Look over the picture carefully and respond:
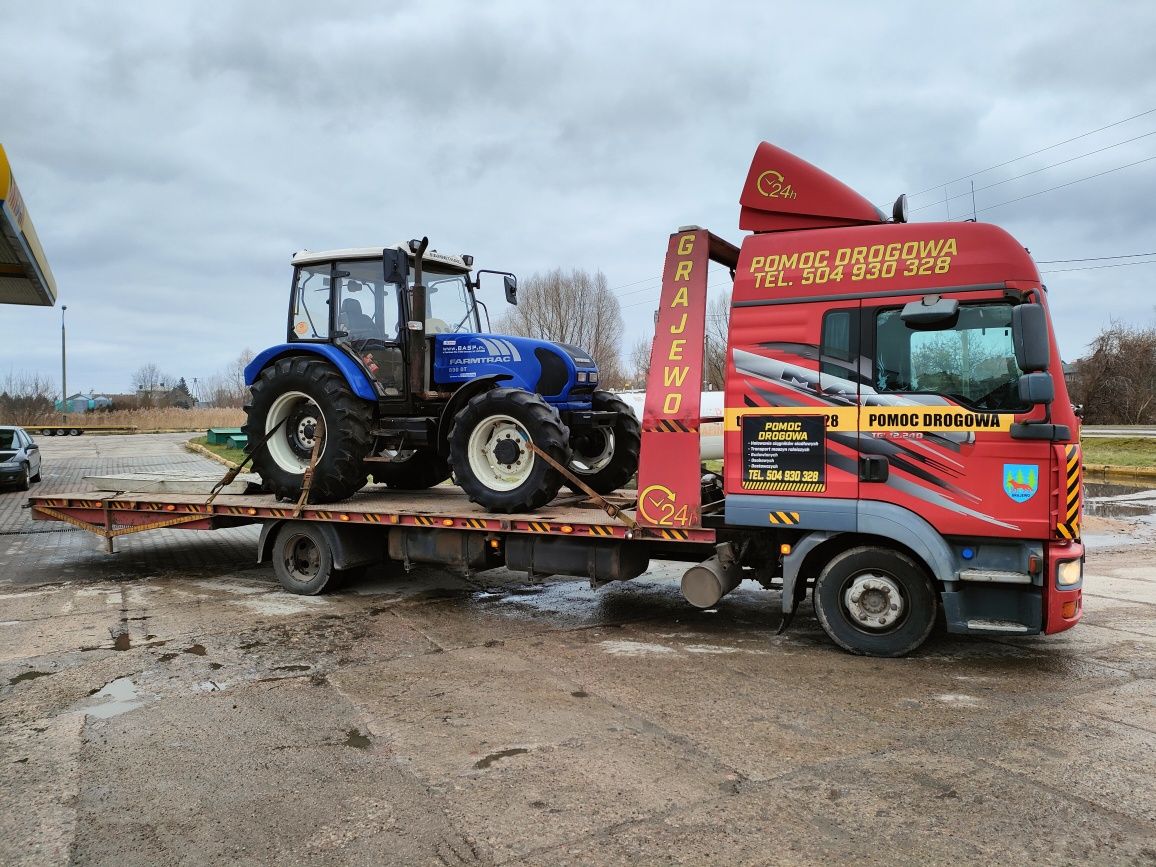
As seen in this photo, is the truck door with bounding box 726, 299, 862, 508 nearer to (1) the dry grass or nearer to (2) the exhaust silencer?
(2) the exhaust silencer

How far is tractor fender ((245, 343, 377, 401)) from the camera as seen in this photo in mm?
8422

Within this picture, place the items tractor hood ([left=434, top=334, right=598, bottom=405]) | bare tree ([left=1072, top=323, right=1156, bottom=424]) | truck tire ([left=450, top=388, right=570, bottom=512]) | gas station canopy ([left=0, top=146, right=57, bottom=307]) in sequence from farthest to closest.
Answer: bare tree ([left=1072, top=323, right=1156, bottom=424]) < gas station canopy ([left=0, top=146, right=57, bottom=307]) < tractor hood ([left=434, top=334, right=598, bottom=405]) < truck tire ([left=450, top=388, right=570, bottom=512])

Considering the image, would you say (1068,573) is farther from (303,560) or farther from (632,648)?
(303,560)

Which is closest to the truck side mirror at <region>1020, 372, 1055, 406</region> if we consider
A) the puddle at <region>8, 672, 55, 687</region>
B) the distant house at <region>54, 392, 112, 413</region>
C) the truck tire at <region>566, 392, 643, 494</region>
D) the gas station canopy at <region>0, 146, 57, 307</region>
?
the truck tire at <region>566, 392, 643, 494</region>

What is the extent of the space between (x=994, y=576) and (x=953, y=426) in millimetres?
974

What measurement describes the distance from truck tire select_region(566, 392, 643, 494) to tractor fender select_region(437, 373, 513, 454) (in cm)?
120

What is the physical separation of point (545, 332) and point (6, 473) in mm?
31569

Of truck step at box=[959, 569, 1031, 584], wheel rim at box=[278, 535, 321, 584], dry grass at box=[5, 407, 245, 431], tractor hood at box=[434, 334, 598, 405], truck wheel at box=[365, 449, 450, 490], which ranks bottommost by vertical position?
wheel rim at box=[278, 535, 321, 584]

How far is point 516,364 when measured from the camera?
27.9 ft

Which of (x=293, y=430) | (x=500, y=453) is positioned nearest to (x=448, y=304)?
(x=293, y=430)

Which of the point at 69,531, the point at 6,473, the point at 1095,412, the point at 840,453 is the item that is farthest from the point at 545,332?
the point at 840,453

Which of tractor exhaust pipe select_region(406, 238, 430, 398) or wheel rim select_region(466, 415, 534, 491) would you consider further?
tractor exhaust pipe select_region(406, 238, 430, 398)

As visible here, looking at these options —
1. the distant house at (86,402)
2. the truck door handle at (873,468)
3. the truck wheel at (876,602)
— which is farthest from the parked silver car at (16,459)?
the distant house at (86,402)

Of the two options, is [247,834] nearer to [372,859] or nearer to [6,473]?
[372,859]
